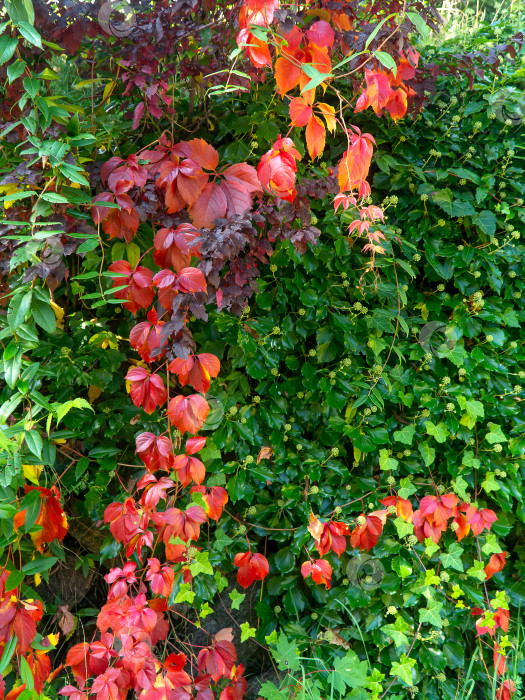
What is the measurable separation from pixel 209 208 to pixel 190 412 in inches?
20.9

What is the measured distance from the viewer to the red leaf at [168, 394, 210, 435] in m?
1.38

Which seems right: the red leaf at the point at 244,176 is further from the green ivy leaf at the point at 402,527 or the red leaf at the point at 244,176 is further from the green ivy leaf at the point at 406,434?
the green ivy leaf at the point at 402,527

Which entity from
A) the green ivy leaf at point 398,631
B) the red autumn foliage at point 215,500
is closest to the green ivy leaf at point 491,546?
the green ivy leaf at point 398,631

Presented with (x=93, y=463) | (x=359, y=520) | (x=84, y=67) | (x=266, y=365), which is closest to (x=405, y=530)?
(x=359, y=520)

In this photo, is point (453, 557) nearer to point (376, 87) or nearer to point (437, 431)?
point (437, 431)

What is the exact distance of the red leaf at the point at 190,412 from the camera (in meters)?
1.38

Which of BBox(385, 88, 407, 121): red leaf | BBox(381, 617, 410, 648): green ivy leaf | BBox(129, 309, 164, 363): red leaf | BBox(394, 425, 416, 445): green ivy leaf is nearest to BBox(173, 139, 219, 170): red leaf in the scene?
BBox(129, 309, 164, 363): red leaf

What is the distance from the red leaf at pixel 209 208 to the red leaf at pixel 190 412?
45 centimetres

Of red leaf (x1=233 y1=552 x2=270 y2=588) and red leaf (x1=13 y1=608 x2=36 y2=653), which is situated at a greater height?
red leaf (x1=13 y1=608 x2=36 y2=653)

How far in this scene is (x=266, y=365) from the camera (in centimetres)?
176

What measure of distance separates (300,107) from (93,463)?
1.33 meters

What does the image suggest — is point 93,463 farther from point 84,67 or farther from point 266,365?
point 84,67

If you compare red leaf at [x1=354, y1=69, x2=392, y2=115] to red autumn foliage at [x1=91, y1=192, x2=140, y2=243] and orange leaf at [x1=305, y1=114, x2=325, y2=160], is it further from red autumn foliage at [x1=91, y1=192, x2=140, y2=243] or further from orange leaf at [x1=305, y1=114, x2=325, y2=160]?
red autumn foliage at [x1=91, y1=192, x2=140, y2=243]

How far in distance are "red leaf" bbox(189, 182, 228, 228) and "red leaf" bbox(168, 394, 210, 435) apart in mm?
452
